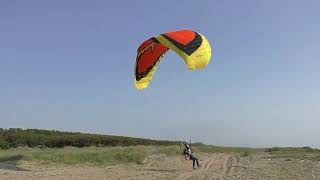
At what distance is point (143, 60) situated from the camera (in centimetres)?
2120

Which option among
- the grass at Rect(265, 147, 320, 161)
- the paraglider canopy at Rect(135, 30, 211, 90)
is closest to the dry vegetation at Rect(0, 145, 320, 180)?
the paraglider canopy at Rect(135, 30, 211, 90)

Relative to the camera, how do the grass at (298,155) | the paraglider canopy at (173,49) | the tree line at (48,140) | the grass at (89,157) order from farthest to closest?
Answer: 1. the tree line at (48,140)
2. the grass at (298,155)
3. the grass at (89,157)
4. the paraglider canopy at (173,49)

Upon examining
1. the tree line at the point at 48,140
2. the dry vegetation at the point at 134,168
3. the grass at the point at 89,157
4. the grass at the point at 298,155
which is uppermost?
the tree line at the point at 48,140

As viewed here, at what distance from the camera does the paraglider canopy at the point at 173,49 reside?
56.6 feet

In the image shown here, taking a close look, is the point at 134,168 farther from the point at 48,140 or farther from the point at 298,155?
the point at 48,140

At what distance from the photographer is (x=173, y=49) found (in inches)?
702

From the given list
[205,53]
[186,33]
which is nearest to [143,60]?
[186,33]

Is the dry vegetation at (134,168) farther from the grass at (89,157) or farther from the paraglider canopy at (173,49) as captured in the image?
the paraglider canopy at (173,49)

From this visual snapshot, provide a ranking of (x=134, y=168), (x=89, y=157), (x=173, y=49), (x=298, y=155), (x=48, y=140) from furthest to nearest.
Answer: (x=48, y=140) → (x=298, y=155) → (x=89, y=157) → (x=134, y=168) → (x=173, y=49)

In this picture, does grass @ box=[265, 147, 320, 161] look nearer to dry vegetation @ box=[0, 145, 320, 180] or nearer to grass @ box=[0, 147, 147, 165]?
dry vegetation @ box=[0, 145, 320, 180]

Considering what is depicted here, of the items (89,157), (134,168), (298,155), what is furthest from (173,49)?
(298,155)

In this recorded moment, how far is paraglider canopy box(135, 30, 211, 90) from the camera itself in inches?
680

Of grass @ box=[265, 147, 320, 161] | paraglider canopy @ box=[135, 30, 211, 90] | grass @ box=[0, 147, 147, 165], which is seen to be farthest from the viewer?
grass @ box=[265, 147, 320, 161]

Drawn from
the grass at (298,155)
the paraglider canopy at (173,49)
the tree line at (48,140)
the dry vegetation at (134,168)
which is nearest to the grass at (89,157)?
the dry vegetation at (134,168)
